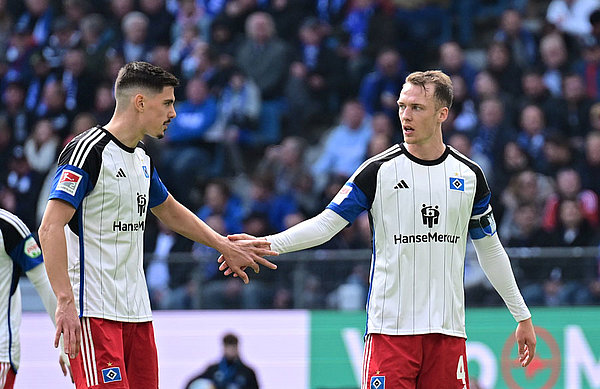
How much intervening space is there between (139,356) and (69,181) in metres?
1.18

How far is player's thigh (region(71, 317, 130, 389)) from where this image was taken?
6.27 metres

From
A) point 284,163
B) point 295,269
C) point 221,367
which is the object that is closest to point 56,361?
point 221,367

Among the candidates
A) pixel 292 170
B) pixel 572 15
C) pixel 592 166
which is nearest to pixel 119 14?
pixel 292 170

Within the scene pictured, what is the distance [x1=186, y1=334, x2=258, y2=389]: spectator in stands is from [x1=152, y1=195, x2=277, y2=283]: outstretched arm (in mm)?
4055

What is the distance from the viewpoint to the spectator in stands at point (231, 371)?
11.3 metres

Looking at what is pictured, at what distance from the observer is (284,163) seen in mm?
14148

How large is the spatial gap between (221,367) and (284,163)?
369 cm

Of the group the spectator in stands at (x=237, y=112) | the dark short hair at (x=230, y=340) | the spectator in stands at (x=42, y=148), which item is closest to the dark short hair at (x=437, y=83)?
the dark short hair at (x=230, y=340)

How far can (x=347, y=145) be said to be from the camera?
14242 mm

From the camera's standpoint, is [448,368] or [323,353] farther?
[323,353]

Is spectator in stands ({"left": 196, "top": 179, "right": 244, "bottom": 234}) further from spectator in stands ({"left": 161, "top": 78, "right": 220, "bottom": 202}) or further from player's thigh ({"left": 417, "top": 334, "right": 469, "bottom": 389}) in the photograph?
player's thigh ({"left": 417, "top": 334, "right": 469, "bottom": 389})

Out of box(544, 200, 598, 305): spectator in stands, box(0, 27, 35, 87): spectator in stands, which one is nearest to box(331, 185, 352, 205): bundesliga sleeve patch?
box(544, 200, 598, 305): spectator in stands

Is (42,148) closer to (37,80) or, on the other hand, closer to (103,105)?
(103,105)

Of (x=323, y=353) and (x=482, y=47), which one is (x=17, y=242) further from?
(x=482, y=47)
